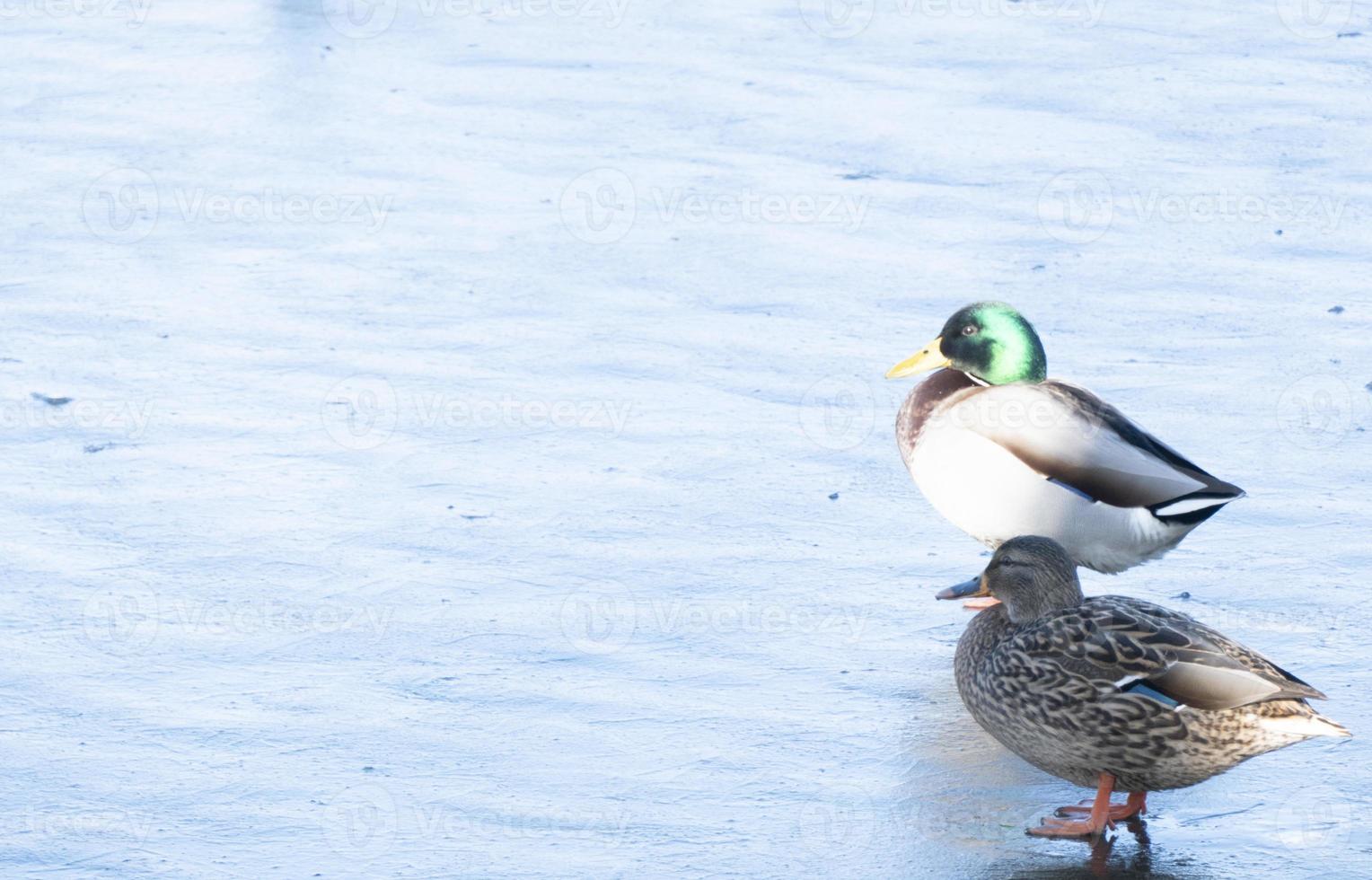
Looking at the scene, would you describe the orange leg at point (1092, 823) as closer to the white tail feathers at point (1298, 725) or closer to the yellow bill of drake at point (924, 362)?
the white tail feathers at point (1298, 725)

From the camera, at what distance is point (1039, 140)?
386 inches

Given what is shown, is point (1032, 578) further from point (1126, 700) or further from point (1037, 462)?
point (1037, 462)

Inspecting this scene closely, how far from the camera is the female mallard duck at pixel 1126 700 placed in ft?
14.6

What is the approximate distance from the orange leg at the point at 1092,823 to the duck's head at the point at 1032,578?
469 mm

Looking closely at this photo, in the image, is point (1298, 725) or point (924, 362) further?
point (924, 362)

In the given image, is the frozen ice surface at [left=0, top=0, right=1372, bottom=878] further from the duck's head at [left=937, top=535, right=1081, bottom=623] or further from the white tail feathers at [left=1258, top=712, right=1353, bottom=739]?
the duck's head at [left=937, top=535, right=1081, bottom=623]

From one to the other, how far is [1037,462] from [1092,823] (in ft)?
4.81

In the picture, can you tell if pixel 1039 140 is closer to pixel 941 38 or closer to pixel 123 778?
pixel 941 38

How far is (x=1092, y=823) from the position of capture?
4594 mm

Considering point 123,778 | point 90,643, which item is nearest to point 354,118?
point 90,643

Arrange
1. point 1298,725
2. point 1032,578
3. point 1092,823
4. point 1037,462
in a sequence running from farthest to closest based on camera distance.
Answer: point 1037,462
point 1032,578
point 1092,823
point 1298,725

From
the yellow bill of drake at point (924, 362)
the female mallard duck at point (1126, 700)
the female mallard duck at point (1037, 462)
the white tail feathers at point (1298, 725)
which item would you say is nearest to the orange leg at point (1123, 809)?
the female mallard duck at point (1126, 700)

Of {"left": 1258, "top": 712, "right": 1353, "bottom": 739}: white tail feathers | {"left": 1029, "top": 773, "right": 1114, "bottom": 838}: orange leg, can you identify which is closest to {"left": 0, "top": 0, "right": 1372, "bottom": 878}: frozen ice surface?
{"left": 1029, "top": 773, "right": 1114, "bottom": 838}: orange leg

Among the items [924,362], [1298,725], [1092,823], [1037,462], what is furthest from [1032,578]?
[924,362]
